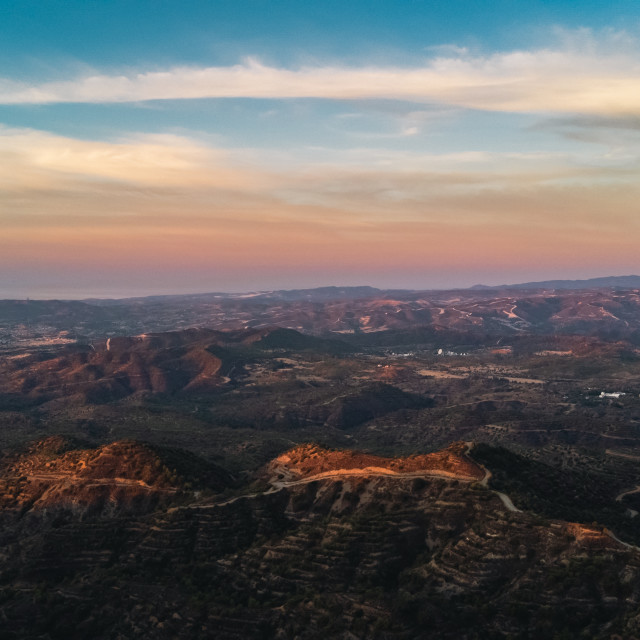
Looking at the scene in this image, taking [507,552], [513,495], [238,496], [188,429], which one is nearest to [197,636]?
[238,496]

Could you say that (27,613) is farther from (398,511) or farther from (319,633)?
(398,511)

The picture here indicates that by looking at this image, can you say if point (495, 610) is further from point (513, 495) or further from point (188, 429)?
point (188, 429)

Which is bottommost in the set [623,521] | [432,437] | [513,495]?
[432,437]

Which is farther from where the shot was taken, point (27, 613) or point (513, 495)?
point (513, 495)

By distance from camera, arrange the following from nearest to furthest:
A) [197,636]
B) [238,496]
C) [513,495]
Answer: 1. [197,636]
2. [513,495]
3. [238,496]

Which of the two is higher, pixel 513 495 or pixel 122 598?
pixel 513 495

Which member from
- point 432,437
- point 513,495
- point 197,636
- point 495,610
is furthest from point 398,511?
point 432,437

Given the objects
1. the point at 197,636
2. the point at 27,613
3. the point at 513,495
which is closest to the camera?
the point at 197,636
